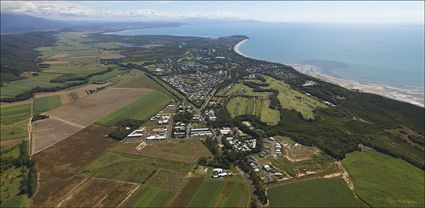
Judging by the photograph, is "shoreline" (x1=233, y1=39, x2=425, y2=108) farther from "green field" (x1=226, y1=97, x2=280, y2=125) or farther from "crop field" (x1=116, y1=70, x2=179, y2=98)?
"crop field" (x1=116, y1=70, x2=179, y2=98)

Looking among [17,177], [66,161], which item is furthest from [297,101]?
[17,177]

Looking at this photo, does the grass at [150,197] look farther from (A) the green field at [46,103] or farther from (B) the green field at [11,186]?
(A) the green field at [46,103]

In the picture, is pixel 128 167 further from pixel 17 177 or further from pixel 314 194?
pixel 314 194

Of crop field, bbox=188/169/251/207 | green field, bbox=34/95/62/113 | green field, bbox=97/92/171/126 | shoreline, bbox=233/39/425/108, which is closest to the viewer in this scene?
crop field, bbox=188/169/251/207

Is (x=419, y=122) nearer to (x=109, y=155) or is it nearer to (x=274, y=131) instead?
(x=274, y=131)

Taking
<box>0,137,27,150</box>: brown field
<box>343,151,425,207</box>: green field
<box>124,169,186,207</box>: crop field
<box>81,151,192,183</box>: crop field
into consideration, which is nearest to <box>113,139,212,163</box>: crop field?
<box>81,151,192,183</box>: crop field

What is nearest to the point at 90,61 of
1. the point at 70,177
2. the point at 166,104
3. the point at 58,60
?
the point at 58,60
